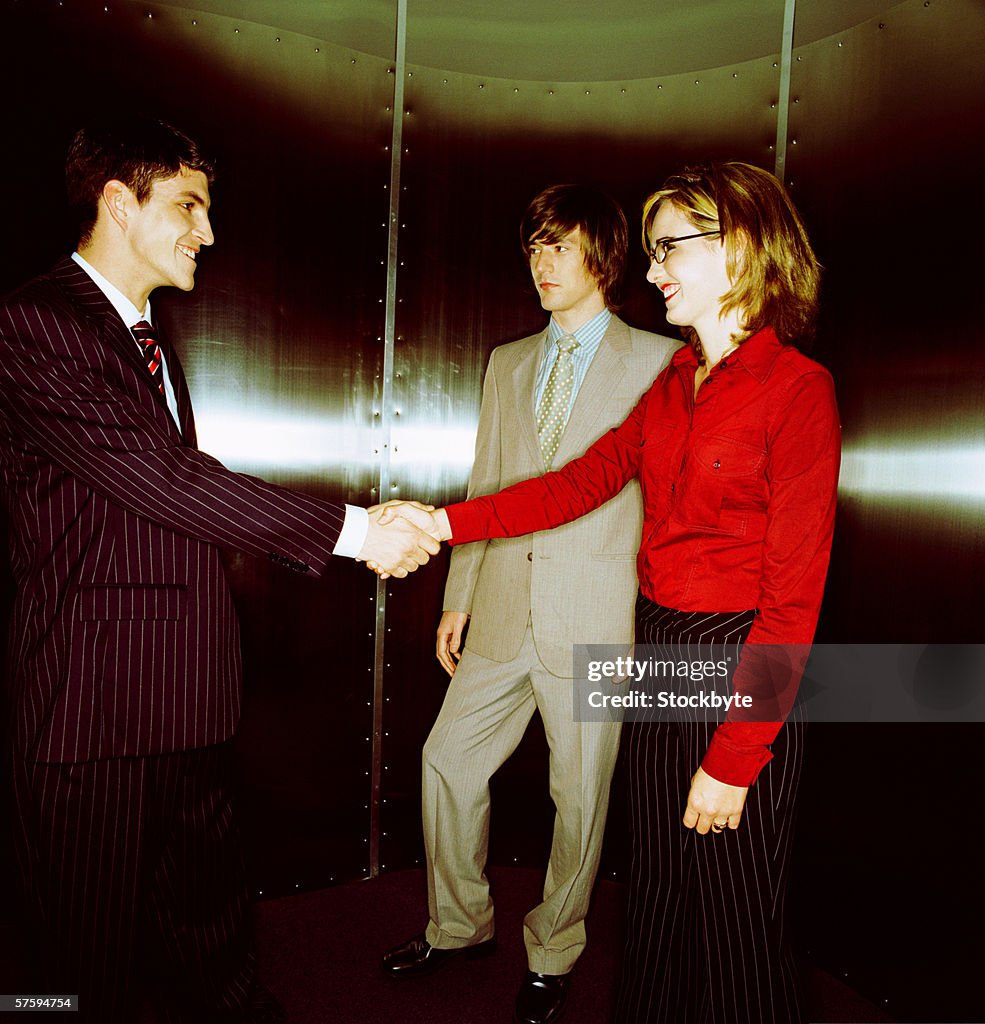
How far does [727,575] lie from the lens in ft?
5.17

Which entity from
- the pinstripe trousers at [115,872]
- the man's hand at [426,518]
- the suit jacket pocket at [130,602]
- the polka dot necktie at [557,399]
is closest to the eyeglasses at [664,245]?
the polka dot necktie at [557,399]

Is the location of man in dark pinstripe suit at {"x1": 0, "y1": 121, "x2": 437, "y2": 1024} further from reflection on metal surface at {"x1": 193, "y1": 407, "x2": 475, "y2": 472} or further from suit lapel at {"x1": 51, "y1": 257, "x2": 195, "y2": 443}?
reflection on metal surface at {"x1": 193, "y1": 407, "x2": 475, "y2": 472}

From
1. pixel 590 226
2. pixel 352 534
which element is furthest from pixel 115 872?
pixel 590 226

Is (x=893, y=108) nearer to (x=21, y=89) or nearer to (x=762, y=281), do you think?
(x=762, y=281)

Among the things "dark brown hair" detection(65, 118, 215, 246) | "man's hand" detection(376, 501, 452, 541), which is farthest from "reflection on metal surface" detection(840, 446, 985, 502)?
"dark brown hair" detection(65, 118, 215, 246)

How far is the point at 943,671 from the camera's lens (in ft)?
6.79

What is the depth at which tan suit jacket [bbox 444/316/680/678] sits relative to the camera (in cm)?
227

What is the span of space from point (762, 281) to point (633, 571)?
36.2 inches

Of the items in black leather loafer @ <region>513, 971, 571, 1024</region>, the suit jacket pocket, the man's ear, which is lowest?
black leather loafer @ <region>513, 971, 571, 1024</region>

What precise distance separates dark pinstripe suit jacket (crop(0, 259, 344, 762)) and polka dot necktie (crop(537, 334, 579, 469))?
906mm

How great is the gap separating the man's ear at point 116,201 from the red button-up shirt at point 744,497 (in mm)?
1287

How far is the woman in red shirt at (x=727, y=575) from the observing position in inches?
56.7

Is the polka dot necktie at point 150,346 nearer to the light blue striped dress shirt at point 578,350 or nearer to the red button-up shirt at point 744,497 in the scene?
the light blue striped dress shirt at point 578,350

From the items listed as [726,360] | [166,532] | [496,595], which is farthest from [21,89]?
[726,360]
